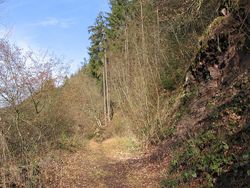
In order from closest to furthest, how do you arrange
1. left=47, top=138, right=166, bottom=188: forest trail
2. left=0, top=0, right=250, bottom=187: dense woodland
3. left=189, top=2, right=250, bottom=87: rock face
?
left=0, top=0, right=250, bottom=187: dense woodland
left=47, top=138, right=166, bottom=188: forest trail
left=189, top=2, right=250, bottom=87: rock face

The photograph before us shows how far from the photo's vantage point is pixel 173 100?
1374cm

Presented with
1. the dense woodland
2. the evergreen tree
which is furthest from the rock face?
the evergreen tree

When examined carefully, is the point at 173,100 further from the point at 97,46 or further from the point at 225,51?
the point at 97,46

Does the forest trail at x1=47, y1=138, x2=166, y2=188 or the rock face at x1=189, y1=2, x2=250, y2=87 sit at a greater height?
the rock face at x1=189, y1=2, x2=250, y2=87

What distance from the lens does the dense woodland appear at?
22.7 ft

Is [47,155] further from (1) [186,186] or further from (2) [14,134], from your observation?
(1) [186,186]

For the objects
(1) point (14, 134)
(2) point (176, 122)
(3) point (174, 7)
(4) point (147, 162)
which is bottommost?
(4) point (147, 162)

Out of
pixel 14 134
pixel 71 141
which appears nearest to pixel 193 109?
pixel 14 134

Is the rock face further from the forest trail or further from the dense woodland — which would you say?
the forest trail

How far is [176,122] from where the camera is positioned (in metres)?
11.6

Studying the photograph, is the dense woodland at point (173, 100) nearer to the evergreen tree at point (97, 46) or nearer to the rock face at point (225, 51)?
the rock face at point (225, 51)

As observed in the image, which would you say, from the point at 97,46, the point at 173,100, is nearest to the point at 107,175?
the point at 173,100

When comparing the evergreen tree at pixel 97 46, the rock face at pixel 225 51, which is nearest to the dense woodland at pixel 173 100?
the rock face at pixel 225 51

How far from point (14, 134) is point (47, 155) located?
124cm
